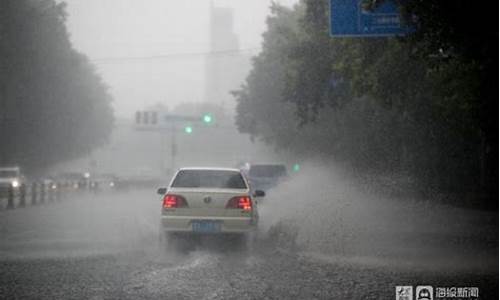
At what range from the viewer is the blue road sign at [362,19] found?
17.9 meters

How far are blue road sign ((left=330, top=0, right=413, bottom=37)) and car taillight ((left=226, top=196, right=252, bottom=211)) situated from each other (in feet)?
23.3

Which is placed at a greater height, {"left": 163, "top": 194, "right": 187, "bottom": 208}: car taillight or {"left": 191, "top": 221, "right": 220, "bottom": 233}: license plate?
{"left": 163, "top": 194, "right": 187, "bottom": 208}: car taillight

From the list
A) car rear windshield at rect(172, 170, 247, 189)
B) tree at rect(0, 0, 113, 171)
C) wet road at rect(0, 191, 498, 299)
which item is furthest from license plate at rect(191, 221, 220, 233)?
tree at rect(0, 0, 113, 171)

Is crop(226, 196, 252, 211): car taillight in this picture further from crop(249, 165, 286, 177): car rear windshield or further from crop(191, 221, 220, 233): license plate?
crop(249, 165, 286, 177): car rear windshield

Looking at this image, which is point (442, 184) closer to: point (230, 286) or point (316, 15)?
point (316, 15)

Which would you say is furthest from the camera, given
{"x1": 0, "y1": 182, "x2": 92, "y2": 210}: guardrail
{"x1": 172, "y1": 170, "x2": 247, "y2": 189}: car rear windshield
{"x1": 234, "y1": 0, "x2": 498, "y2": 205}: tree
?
{"x1": 0, "y1": 182, "x2": 92, "y2": 210}: guardrail

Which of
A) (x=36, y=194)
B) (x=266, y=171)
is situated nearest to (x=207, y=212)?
(x=266, y=171)

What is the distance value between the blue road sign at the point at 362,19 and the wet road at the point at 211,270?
5622 millimetres

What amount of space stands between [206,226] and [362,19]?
26.5ft

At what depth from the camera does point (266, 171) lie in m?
32.5

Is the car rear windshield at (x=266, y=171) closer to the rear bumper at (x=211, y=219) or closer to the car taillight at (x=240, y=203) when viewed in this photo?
the car taillight at (x=240, y=203)

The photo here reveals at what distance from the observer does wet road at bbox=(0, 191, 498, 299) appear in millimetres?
8516

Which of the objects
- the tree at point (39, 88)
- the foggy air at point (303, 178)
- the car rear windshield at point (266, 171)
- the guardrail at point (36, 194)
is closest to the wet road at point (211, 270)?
the foggy air at point (303, 178)

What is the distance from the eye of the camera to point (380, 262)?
11.2m
